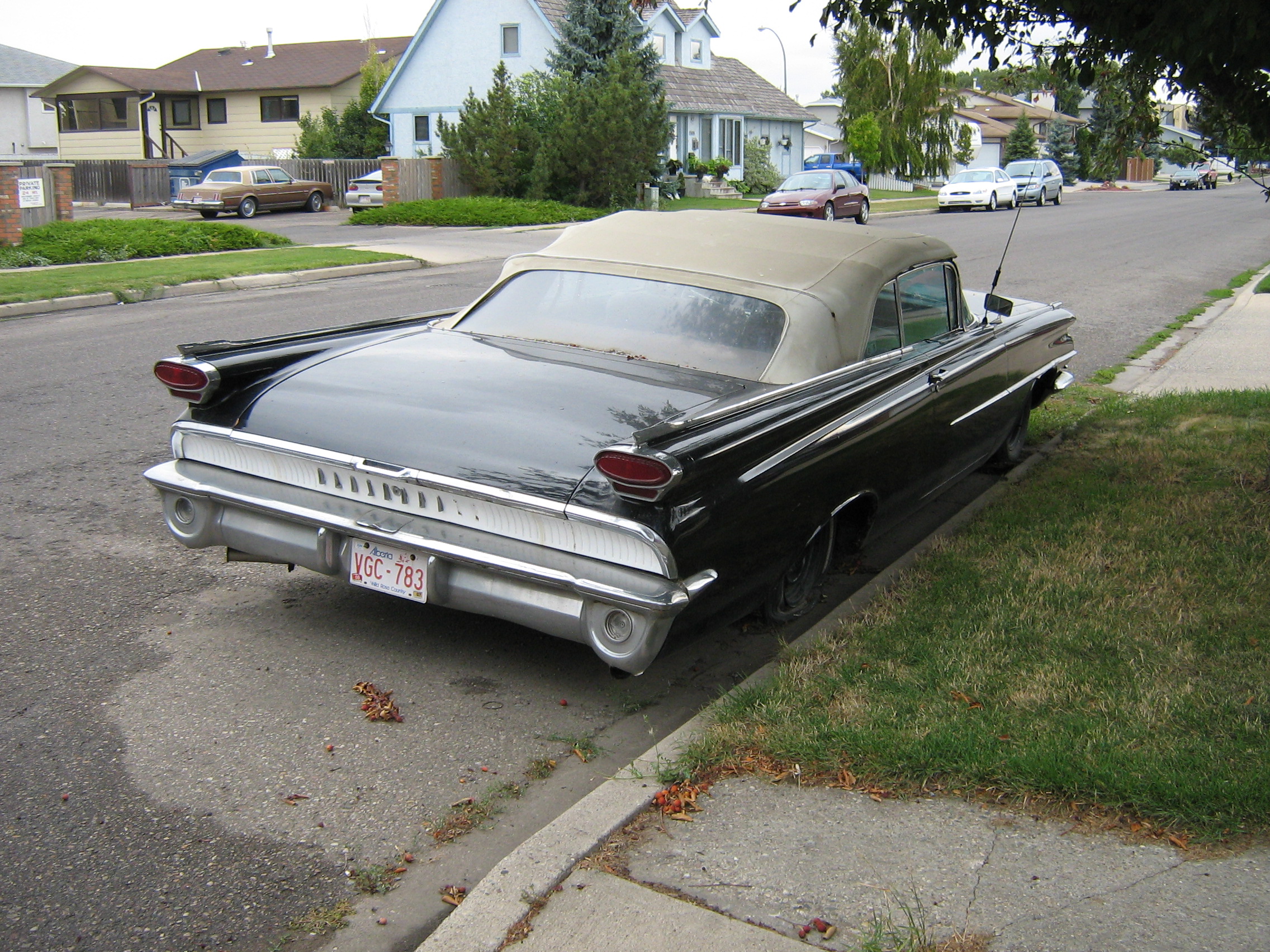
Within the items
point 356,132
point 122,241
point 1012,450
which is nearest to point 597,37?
point 356,132

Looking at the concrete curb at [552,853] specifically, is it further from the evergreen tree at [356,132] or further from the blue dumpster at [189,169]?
the evergreen tree at [356,132]

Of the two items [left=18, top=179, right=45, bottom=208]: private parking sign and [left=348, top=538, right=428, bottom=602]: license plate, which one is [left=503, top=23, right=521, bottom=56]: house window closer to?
[left=18, top=179, right=45, bottom=208]: private parking sign

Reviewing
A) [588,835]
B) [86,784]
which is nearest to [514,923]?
[588,835]

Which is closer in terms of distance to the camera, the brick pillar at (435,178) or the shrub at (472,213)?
the shrub at (472,213)

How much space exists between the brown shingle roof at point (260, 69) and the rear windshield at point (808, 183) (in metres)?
25.5

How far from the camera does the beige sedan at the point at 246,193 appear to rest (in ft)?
101

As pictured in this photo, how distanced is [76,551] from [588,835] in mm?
3232

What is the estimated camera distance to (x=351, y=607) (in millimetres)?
4746

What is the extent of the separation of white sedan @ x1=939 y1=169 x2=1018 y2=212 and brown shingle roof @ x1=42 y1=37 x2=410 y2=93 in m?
25.8

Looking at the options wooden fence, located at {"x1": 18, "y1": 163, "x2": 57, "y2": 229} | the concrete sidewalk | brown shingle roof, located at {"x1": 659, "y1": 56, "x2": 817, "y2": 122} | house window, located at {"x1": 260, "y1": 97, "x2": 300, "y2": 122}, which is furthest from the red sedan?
house window, located at {"x1": 260, "y1": 97, "x2": 300, "y2": 122}

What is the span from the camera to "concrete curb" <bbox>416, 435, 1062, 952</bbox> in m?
2.76

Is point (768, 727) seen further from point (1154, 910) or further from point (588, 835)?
point (1154, 910)

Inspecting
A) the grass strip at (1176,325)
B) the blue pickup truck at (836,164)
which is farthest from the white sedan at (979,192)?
the grass strip at (1176,325)

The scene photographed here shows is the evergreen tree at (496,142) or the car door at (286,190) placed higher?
the evergreen tree at (496,142)
